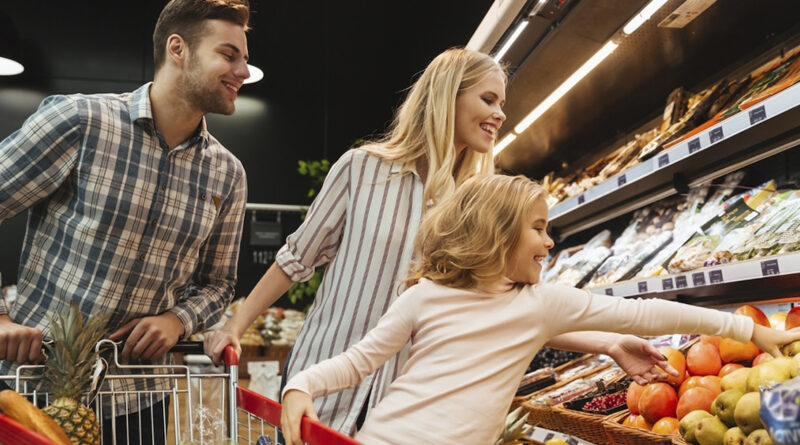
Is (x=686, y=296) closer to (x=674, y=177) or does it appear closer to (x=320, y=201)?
(x=674, y=177)

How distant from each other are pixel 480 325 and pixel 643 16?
5.18 feet

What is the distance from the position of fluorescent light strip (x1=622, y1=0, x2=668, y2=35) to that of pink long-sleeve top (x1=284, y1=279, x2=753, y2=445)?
1392mm

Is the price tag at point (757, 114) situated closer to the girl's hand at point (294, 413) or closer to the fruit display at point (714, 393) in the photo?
the fruit display at point (714, 393)

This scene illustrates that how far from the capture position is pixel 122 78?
6809 mm

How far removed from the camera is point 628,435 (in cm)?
190

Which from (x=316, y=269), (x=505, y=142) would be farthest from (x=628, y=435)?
(x=316, y=269)

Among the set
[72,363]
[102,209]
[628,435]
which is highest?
[102,209]

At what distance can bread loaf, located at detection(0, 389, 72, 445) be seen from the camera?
1262mm

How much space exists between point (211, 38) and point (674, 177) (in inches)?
75.9

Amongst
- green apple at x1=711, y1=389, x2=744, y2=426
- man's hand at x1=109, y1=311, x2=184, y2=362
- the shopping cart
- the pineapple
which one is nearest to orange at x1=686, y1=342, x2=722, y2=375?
green apple at x1=711, y1=389, x2=744, y2=426

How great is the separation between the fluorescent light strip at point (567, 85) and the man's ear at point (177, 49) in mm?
1586

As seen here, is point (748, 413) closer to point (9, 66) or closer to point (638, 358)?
point (638, 358)

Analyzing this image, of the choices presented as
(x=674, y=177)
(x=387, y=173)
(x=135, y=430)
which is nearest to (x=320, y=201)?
(x=387, y=173)

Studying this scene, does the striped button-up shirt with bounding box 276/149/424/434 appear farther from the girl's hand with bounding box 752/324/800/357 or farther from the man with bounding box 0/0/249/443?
the girl's hand with bounding box 752/324/800/357
